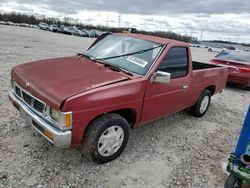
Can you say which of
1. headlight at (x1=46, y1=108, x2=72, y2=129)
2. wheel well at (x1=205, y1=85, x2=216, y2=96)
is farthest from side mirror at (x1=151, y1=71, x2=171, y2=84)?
wheel well at (x1=205, y1=85, x2=216, y2=96)

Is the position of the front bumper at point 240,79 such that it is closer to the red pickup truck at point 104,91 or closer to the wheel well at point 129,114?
the red pickup truck at point 104,91

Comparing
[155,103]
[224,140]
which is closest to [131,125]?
[155,103]

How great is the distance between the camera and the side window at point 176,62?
159 inches

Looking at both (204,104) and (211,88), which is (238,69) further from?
(204,104)

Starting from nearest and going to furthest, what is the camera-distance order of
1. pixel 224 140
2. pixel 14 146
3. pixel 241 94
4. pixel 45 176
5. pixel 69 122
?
pixel 69 122 → pixel 45 176 → pixel 14 146 → pixel 224 140 → pixel 241 94

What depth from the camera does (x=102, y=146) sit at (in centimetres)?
329

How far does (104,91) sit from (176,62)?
184 centimetres

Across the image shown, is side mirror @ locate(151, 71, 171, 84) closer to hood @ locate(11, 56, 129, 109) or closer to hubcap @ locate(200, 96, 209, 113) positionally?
hood @ locate(11, 56, 129, 109)

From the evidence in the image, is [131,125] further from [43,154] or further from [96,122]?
[43,154]

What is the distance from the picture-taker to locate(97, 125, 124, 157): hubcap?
10.7ft

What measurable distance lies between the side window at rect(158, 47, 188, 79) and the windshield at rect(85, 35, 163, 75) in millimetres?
222

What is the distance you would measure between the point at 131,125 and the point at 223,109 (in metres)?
3.93

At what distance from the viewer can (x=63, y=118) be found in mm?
2740

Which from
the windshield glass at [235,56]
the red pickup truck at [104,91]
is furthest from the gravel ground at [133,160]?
the windshield glass at [235,56]
